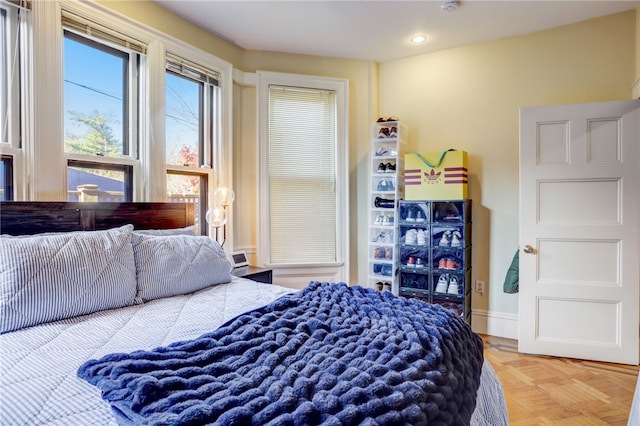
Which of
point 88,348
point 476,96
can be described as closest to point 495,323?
point 476,96

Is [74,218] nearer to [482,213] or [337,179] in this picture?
[337,179]

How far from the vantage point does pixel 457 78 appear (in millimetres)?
3312

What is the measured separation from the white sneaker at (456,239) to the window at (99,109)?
8.44 ft

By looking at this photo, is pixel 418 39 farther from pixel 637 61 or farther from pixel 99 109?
pixel 99 109

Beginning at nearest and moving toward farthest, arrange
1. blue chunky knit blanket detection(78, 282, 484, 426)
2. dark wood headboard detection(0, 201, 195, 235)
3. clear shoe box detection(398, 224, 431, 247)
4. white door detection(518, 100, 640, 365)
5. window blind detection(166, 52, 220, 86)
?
1. blue chunky knit blanket detection(78, 282, 484, 426)
2. dark wood headboard detection(0, 201, 195, 235)
3. white door detection(518, 100, 640, 365)
4. window blind detection(166, 52, 220, 86)
5. clear shoe box detection(398, 224, 431, 247)

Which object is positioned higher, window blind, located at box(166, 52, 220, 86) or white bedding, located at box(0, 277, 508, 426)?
window blind, located at box(166, 52, 220, 86)

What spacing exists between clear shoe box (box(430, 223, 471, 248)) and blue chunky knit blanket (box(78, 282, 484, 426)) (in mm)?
1813

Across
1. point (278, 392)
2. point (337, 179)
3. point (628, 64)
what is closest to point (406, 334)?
point (278, 392)

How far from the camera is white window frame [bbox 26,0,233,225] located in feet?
6.16

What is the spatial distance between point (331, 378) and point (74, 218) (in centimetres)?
180

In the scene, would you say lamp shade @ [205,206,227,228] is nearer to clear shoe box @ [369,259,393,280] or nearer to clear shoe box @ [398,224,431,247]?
clear shoe box @ [369,259,393,280]

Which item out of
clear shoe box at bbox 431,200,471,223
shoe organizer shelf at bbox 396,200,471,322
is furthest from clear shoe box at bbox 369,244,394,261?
clear shoe box at bbox 431,200,471,223

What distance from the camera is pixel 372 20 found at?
2.79 m

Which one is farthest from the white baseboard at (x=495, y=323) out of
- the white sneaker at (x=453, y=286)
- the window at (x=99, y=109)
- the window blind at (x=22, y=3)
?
the window blind at (x=22, y=3)
